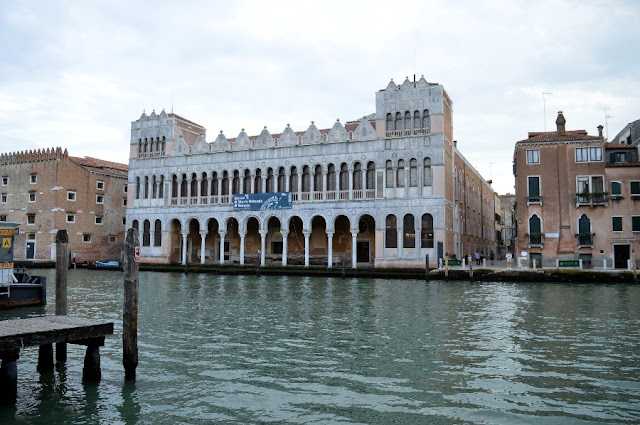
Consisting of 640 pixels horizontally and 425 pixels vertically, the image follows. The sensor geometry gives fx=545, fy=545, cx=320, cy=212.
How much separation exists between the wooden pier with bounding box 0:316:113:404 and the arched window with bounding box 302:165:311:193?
3041 centimetres

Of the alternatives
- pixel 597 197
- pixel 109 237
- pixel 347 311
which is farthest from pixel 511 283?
pixel 109 237

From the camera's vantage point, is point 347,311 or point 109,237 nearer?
point 347,311

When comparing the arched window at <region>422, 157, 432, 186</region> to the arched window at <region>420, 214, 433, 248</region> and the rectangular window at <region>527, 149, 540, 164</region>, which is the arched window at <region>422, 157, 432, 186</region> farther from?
the rectangular window at <region>527, 149, 540, 164</region>

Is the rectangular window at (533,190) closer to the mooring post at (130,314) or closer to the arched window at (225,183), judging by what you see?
the arched window at (225,183)

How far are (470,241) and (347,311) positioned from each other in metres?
30.7

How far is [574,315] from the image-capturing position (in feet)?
48.3

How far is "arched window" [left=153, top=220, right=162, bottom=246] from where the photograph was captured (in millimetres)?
43625

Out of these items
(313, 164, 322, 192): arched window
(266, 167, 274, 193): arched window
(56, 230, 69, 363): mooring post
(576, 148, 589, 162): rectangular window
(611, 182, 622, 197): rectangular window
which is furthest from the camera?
(266, 167, 274, 193): arched window

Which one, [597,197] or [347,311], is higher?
[597,197]

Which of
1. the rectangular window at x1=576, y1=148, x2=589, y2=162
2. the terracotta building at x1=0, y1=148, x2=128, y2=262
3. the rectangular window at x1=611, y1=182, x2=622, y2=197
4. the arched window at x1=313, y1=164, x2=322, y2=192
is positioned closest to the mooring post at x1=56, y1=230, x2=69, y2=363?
the arched window at x1=313, y1=164, x2=322, y2=192

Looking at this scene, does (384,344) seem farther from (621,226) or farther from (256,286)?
(621,226)

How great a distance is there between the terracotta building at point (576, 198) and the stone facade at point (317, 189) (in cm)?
501

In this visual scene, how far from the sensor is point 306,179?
38.8 metres

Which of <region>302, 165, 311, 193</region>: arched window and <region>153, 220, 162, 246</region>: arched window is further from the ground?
<region>302, 165, 311, 193</region>: arched window
